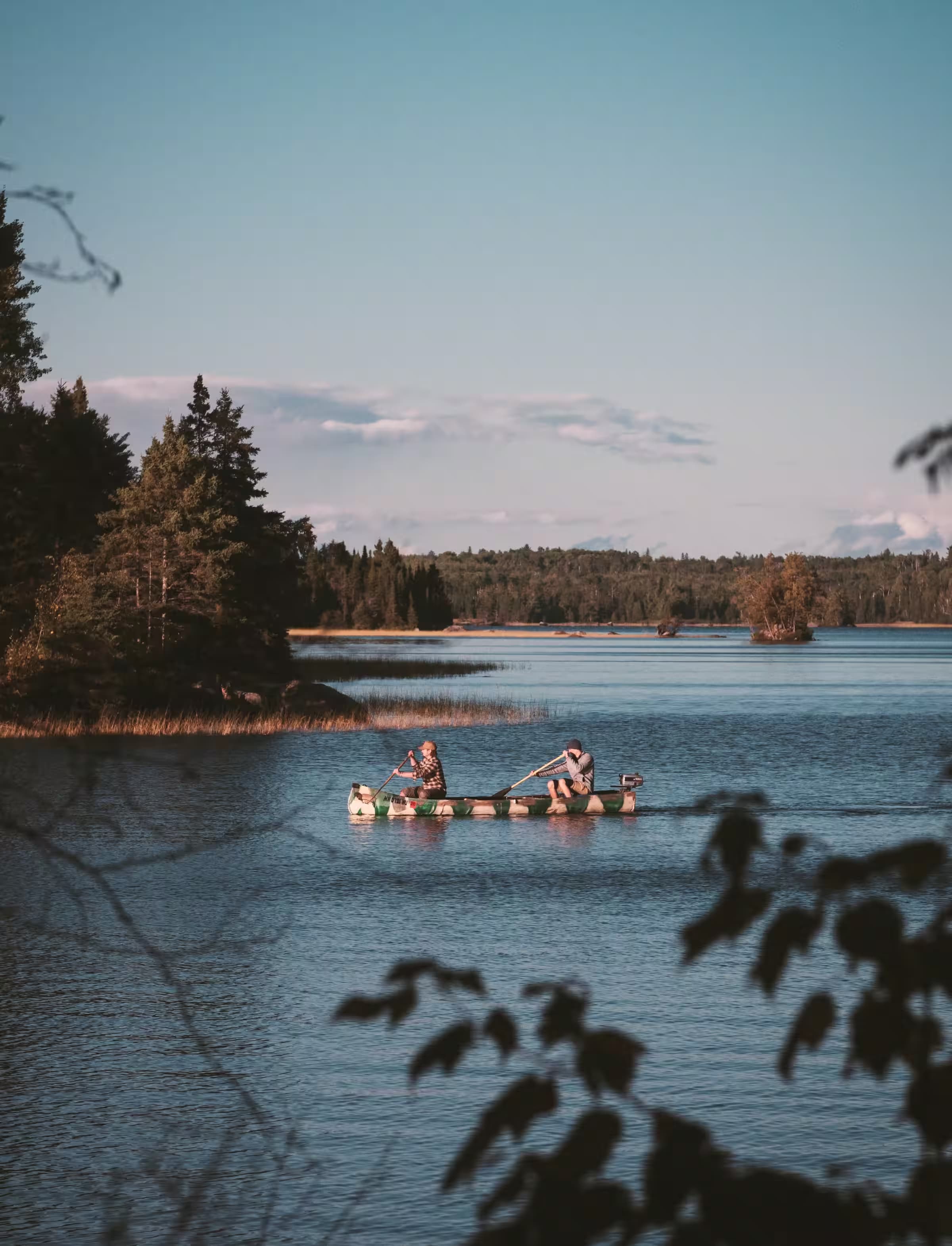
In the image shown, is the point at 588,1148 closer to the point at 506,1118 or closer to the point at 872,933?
the point at 506,1118

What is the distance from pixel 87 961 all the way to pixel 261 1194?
318 inches

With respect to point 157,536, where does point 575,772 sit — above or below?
below

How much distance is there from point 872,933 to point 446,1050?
3.41 feet

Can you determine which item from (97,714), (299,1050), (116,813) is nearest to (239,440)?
(97,714)

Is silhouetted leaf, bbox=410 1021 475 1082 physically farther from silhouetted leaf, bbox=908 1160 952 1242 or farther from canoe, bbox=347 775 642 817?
canoe, bbox=347 775 642 817

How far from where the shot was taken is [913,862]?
11.7ft

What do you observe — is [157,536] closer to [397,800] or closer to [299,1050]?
[397,800]

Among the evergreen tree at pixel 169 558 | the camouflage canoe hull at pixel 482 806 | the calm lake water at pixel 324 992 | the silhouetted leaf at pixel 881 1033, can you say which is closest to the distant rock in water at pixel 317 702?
the evergreen tree at pixel 169 558

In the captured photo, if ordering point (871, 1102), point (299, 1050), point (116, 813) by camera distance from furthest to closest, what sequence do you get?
point (116, 813) → point (299, 1050) → point (871, 1102)

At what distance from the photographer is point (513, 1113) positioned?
3479 mm

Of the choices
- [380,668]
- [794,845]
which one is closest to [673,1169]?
[794,845]

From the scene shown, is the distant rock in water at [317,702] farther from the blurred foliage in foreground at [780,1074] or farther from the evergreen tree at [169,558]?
the blurred foliage in foreground at [780,1074]

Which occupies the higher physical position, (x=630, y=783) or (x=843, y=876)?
(x=843, y=876)

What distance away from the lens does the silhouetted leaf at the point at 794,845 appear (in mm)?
3852
